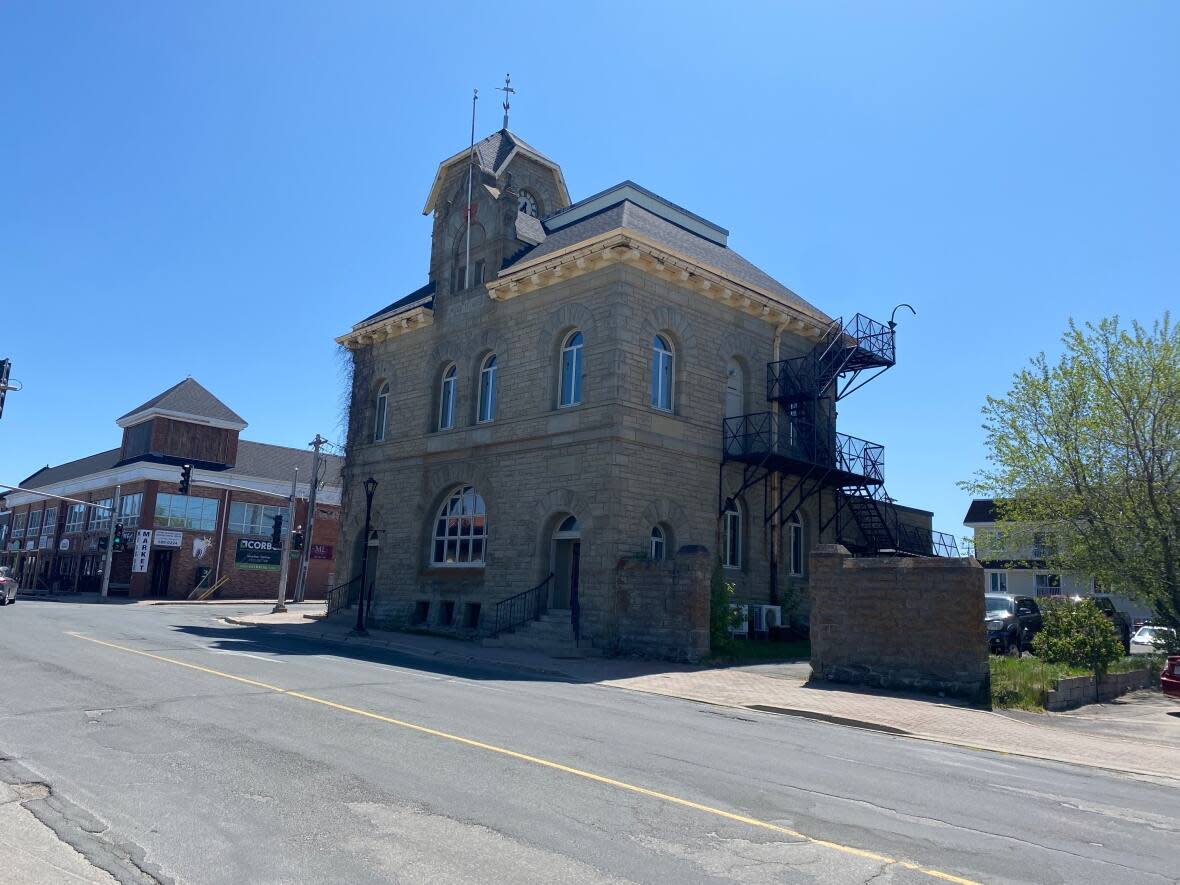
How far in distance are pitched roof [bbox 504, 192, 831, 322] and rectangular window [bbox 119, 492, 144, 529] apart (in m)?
31.6

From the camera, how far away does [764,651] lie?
21188 millimetres

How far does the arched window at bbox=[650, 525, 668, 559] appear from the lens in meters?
22.1

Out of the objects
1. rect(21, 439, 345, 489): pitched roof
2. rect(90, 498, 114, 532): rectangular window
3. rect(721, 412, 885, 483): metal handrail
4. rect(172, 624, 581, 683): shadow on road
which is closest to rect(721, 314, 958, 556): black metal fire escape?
rect(721, 412, 885, 483): metal handrail

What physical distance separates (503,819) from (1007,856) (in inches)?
135

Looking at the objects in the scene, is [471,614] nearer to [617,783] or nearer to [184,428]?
[617,783]

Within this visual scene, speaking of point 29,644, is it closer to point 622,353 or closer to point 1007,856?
Answer: point 622,353

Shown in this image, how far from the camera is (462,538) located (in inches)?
1006

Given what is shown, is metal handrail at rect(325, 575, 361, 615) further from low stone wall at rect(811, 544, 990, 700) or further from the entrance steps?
low stone wall at rect(811, 544, 990, 700)

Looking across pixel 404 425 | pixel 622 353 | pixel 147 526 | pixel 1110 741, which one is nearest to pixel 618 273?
pixel 622 353

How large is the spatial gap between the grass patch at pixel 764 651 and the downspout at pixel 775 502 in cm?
161

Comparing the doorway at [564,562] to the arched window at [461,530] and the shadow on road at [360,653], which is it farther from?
the shadow on road at [360,653]

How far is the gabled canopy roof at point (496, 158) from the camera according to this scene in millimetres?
29344

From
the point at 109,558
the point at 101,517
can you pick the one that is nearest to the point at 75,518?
the point at 101,517

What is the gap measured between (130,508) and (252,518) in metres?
6.51
